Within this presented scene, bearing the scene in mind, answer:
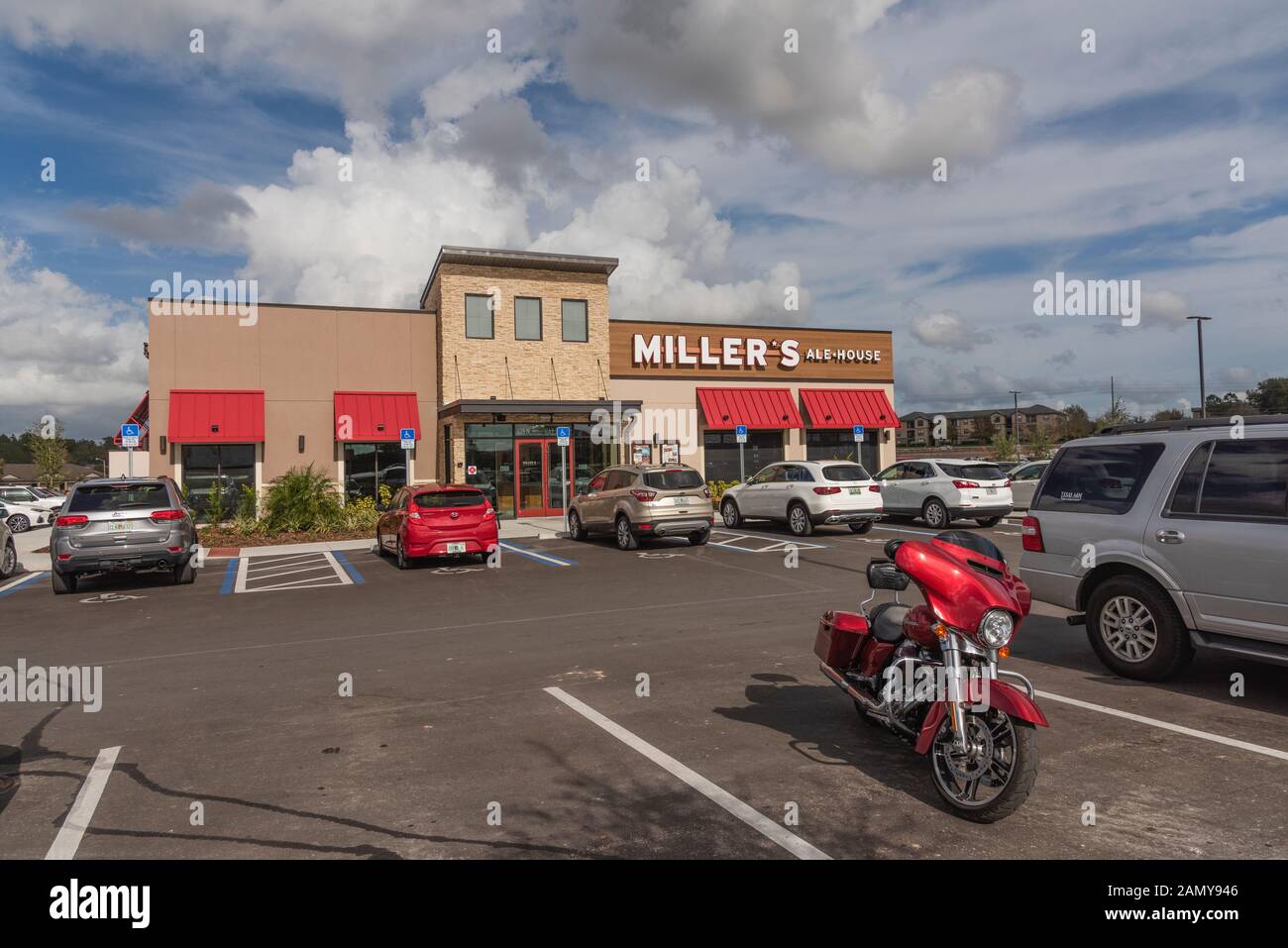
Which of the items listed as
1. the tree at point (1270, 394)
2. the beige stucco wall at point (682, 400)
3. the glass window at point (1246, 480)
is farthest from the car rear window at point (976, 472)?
the tree at point (1270, 394)

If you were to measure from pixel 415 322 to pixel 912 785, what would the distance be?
2490 cm

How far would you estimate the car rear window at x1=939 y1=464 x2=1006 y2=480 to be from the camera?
19.1 m

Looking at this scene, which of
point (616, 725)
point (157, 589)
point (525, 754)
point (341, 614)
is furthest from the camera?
point (157, 589)

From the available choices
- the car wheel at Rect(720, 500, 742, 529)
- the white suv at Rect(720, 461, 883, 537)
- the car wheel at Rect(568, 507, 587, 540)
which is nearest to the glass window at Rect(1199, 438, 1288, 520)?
the white suv at Rect(720, 461, 883, 537)

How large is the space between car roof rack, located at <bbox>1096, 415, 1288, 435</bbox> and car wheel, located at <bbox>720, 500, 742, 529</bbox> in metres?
13.6

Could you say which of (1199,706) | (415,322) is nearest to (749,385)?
(415,322)

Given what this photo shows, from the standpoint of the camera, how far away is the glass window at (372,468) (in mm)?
25844

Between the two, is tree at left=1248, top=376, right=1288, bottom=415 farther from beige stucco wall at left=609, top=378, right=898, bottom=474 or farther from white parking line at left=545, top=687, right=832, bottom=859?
white parking line at left=545, top=687, right=832, bottom=859

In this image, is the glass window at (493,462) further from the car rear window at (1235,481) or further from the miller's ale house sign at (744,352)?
the car rear window at (1235,481)

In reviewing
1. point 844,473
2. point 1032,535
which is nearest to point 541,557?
point 844,473

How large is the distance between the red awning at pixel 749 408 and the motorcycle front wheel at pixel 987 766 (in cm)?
2556

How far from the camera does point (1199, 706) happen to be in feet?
19.0
